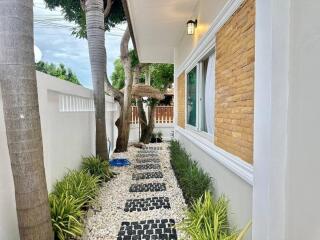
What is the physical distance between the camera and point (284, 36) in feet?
5.64

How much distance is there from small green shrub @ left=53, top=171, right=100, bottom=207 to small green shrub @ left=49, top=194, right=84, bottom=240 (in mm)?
225

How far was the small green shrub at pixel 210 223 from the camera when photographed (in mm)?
2604

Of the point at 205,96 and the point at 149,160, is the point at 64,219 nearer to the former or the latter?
the point at 205,96

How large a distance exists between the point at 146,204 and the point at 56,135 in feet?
6.47

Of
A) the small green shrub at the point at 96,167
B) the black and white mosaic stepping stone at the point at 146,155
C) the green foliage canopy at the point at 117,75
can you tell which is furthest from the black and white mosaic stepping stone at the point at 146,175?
the green foliage canopy at the point at 117,75

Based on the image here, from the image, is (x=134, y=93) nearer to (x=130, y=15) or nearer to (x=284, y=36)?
(x=130, y=15)

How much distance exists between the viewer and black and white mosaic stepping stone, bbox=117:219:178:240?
3385mm

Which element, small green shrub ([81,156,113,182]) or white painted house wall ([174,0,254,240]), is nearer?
white painted house wall ([174,0,254,240])

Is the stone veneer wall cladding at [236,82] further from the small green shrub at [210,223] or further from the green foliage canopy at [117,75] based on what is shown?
the green foliage canopy at [117,75]

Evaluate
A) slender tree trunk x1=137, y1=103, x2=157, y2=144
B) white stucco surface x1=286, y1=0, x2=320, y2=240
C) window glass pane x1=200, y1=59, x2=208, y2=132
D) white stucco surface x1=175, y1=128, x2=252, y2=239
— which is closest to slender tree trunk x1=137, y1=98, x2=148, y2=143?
slender tree trunk x1=137, y1=103, x2=157, y2=144

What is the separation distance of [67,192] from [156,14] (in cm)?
444

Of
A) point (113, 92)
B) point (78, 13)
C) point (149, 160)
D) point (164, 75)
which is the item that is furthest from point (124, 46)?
point (164, 75)

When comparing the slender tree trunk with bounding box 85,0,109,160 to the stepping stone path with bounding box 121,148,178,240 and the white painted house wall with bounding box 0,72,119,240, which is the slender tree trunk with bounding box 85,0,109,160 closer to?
the white painted house wall with bounding box 0,72,119,240

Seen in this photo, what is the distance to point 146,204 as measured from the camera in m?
4.54
